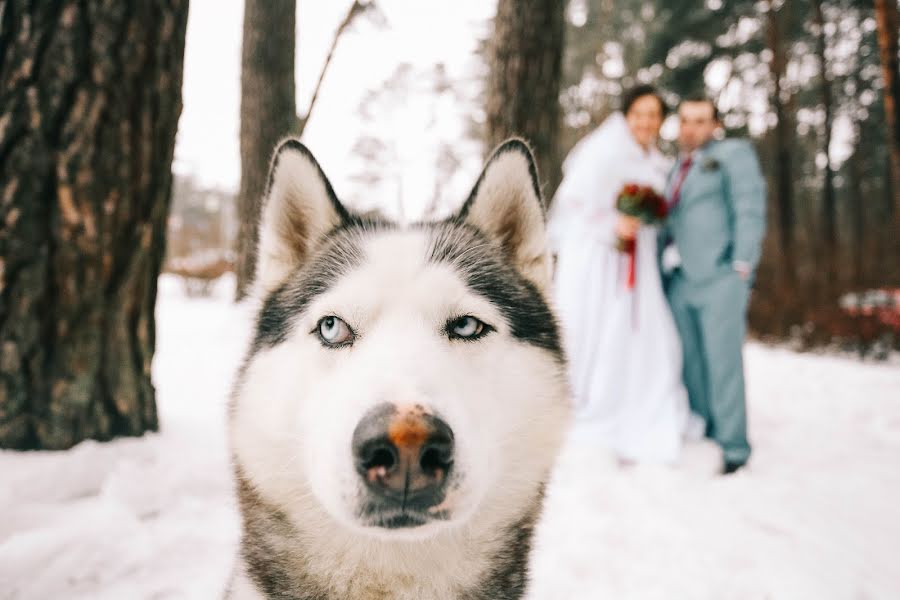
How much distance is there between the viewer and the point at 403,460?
1.11 meters

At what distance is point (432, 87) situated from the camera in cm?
1199

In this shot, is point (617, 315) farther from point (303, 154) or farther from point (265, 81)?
point (265, 81)

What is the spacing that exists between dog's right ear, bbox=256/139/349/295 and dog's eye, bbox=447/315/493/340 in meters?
0.64

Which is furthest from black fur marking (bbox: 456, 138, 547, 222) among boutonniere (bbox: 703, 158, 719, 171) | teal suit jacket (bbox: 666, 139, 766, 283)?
boutonniere (bbox: 703, 158, 719, 171)

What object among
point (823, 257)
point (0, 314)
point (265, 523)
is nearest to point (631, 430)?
point (265, 523)

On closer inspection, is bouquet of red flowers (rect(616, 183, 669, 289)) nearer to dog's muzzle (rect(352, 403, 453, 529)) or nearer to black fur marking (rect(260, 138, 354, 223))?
black fur marking (rect(260, 138, 354, 223))

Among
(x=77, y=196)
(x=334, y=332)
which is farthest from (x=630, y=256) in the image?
(x=77, y=196)

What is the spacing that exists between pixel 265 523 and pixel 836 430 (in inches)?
218

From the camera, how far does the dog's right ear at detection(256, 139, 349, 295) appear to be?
5.47ft

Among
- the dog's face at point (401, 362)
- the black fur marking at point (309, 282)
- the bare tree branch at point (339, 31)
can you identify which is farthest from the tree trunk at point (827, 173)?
the black fur marking at point (309, 282)

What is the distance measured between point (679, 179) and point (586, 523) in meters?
2.90

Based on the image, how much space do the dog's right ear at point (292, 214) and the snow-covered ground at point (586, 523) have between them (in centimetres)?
66

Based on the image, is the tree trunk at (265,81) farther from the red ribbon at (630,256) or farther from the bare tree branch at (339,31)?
the red ribbon at (630,256)

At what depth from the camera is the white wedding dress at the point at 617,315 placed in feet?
13.3
